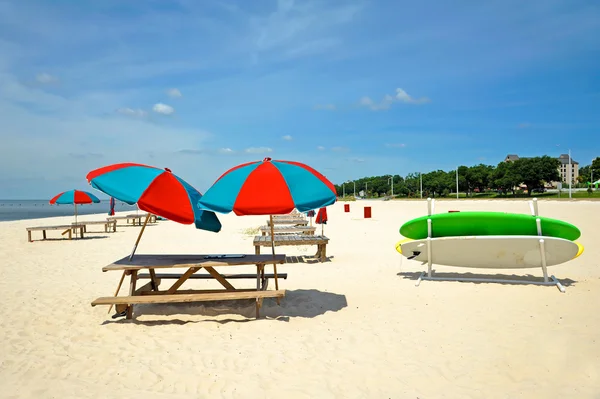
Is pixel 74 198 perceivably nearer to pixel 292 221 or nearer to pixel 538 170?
pixel 292 221

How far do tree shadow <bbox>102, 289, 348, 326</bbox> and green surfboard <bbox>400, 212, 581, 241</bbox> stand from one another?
2473 millimetres

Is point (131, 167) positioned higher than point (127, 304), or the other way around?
point (131, 167)

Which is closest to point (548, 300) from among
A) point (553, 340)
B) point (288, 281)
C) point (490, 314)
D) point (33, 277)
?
point (490, 314)

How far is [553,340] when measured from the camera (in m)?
4.75

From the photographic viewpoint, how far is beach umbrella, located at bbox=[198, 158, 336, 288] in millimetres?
5270

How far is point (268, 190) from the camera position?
17.8 ft

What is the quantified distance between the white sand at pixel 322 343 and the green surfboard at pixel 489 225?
955 mm

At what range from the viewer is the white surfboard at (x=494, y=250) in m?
7.32

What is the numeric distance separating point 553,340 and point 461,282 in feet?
9.93

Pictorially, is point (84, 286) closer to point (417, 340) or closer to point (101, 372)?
point (101, 372)

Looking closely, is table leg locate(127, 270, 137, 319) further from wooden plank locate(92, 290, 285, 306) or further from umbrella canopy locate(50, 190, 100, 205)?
umbrella canopy locate(50, 190, 100, 205)

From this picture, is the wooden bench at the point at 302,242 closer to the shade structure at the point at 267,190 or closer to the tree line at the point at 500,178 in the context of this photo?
the shade structure at the point at 267,190

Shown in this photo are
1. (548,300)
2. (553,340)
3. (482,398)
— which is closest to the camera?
(482,398)

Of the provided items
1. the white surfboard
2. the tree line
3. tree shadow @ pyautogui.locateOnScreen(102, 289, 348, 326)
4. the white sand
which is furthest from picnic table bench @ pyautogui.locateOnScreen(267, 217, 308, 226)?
the tree line
